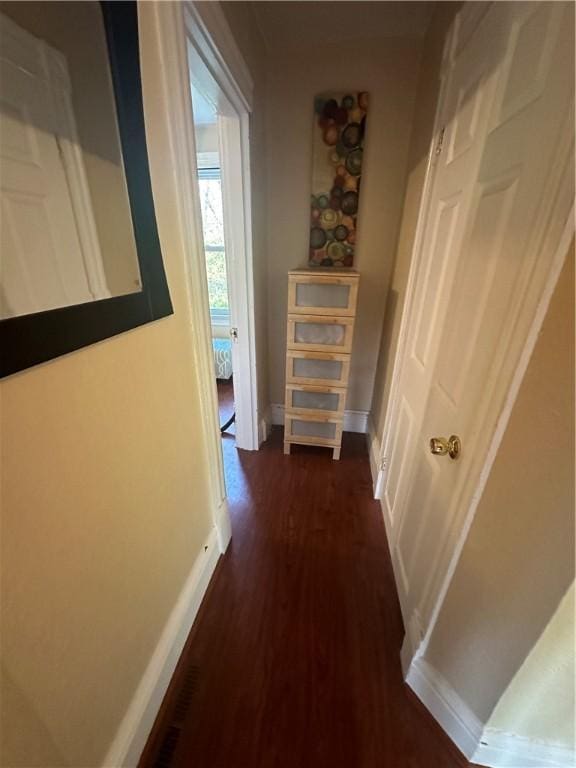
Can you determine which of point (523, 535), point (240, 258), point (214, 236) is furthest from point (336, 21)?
point (523, 535)

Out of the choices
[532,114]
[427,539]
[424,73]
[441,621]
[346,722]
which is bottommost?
[346,722]

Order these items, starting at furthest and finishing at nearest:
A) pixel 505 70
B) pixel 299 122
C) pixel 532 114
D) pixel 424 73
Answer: pixel 299 122 < pixel 424 73 < pixel 505 70 < pixel 532 114


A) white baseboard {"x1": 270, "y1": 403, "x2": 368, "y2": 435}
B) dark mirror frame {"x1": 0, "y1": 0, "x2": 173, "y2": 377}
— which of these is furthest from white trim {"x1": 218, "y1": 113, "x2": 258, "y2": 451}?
dark mirror frame {"x1": 0, "y1": 0, "x2": 173, "y2": 377}

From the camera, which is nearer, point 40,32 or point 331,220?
point 40,32

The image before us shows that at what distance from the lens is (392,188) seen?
184cm

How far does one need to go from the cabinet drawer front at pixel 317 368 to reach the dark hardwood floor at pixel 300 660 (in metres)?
0.78

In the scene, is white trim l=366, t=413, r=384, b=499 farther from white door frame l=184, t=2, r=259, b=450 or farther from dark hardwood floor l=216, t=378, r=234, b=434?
dark hardwood floor l=216, t=378, r=234, b=434

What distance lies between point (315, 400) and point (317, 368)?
0.24m

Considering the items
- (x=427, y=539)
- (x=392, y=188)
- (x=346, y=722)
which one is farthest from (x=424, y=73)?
(x=346, y=722)

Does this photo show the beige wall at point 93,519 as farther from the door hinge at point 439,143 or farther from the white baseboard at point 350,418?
the white baseboard at point 350,418

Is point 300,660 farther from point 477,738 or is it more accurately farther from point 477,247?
point 477,247

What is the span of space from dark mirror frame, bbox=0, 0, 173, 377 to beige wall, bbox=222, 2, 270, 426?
866 mm

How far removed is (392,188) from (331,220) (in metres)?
0.41

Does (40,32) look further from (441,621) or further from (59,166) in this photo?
(441,621)
